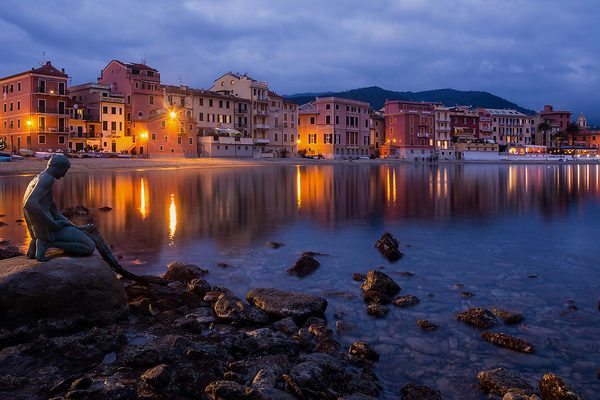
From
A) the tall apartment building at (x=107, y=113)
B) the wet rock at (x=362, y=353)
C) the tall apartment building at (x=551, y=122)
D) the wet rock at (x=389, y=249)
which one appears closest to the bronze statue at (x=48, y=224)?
the wet rock at (x=362, y=353)

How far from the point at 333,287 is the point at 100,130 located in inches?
3380

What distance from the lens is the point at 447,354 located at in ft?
27.0

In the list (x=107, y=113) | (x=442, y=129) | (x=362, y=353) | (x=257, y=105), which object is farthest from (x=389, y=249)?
(x=442, y=129)

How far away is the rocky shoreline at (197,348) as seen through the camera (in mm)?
6250

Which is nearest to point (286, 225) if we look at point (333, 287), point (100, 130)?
point (333, 287)

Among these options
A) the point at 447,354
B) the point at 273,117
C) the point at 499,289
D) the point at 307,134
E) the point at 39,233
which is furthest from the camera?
the point at 307,134

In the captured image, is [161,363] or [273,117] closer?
[161,363]

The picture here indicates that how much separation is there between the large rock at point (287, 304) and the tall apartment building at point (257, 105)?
96880mm

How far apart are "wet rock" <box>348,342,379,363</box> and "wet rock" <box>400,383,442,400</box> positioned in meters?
1.01

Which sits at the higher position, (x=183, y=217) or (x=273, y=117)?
(x=273, y=117)

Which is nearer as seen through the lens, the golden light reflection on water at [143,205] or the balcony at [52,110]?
the golden light reflection on water at [143,205]

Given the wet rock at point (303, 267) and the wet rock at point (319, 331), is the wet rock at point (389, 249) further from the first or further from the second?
the wet rock at point (319, 331)

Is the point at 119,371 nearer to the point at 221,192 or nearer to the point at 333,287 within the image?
the point at 333,287

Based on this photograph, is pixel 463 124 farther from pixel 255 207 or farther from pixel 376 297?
pixel 376 297
